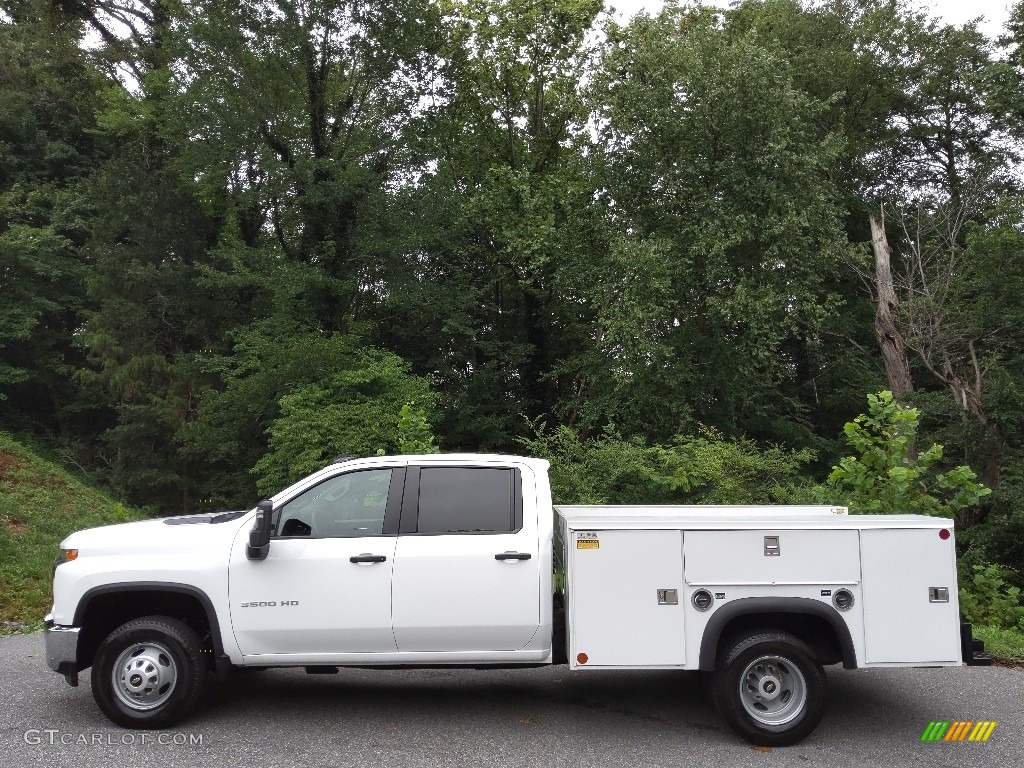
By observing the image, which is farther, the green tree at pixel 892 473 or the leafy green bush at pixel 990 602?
the leafy green bush at pixel 990 602

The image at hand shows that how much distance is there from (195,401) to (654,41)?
16478 millimetres

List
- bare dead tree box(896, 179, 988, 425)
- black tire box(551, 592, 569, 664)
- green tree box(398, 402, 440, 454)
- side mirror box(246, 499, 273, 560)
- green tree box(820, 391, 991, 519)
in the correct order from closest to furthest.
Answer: side mirror box(246, 499, 273, 560) < black tire box(551, 592, 569, 664) < green tree box(820, 391, 991, 519) < green tree box(398, 402, 440, 454) < bare dead tree box(896, 179, 988, 425)

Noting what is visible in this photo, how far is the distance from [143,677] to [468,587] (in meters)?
2.33

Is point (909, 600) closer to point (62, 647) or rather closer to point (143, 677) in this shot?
point (143, 677)

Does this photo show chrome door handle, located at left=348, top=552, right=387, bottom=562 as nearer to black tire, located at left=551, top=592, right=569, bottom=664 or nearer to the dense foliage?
black tire, located at left=551, top=592, right=569, bottom=664

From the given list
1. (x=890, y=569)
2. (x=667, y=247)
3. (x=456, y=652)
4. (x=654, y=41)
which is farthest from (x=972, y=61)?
(x=456, y=652)

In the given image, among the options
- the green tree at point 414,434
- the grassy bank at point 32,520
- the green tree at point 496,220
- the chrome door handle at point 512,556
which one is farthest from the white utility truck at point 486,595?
the green tree at point 496,220

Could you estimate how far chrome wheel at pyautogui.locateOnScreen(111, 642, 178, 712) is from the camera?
222 inches

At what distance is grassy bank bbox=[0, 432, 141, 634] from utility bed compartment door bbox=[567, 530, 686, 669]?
24.6ft

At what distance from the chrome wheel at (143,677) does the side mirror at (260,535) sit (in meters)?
0.94

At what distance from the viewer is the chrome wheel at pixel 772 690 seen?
5488 millimetres

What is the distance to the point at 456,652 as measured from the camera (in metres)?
5.62
